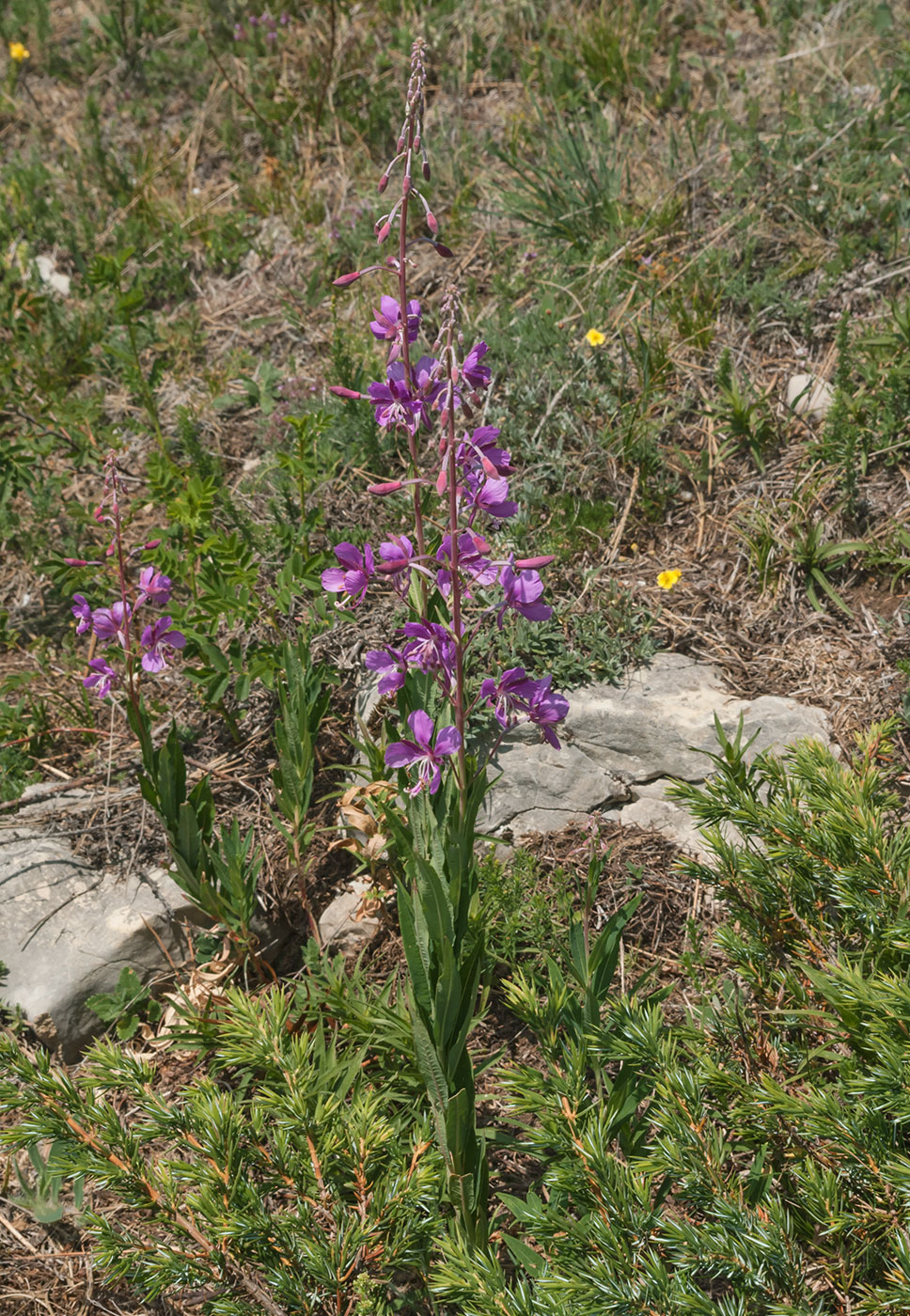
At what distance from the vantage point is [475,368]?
2000mm

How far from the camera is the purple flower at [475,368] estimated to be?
1.96 meters

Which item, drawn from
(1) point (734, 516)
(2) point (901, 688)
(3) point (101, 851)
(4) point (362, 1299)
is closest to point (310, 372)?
(1) point (734, 516)

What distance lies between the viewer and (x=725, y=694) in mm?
3178

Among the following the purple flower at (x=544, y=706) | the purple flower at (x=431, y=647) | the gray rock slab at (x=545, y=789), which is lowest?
the gray rock slab at (x=545, y=789)

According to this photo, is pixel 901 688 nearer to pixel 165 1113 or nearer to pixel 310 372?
pixel 165 1113

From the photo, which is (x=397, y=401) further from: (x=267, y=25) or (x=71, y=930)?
(x=267, y=25)

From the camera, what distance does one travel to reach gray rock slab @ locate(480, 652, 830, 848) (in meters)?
3.00

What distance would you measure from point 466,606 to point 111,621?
3.73ft

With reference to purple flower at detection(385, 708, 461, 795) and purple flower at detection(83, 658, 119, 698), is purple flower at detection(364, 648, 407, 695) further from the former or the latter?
purple flower at detection(83, 658, 119, 698)

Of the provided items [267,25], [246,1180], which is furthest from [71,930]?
[267,25]

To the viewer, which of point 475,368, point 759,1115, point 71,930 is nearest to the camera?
point 759,1115

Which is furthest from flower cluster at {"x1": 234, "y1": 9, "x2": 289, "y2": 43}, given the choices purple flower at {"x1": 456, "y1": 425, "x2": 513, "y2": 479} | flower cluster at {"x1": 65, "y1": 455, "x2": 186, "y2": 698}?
purple flower at {"x1": 456, "y1": 425, "x2": 513, "y2": 479}

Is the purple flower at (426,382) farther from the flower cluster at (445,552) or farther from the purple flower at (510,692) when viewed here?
the purple flower at (510,692)

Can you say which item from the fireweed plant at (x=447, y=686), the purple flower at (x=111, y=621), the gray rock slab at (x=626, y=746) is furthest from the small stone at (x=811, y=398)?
the purple flower at (x=111, y=621)
